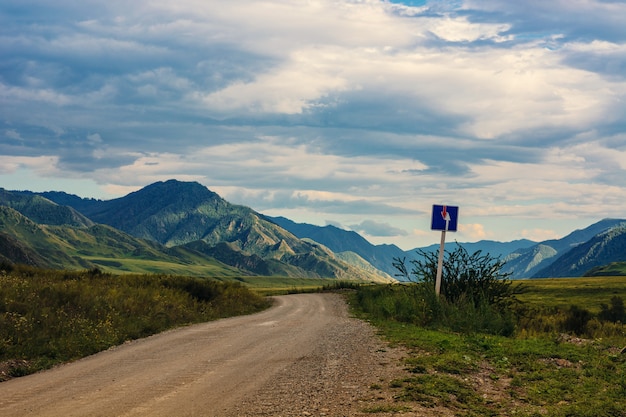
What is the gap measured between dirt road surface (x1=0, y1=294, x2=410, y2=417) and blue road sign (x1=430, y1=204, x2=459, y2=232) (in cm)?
914

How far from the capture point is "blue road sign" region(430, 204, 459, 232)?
1187 inches

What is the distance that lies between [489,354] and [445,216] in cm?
1200

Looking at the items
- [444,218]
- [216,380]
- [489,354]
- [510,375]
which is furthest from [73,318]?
[444,218]

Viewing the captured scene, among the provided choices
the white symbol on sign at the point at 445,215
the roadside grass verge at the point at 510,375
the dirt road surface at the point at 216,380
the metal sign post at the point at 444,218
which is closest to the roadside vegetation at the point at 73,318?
the dirt road surface at the point at 216,380

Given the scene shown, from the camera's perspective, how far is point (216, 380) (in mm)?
14953

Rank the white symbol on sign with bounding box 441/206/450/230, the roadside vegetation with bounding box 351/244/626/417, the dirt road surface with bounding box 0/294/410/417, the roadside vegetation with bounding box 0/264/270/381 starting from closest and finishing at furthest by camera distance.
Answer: the dirt road surface with bounding box 0/294/410/417
the roadside vegetation with bounding box 351/244/626/417
the roadside vegetation with bounding box 0/264/270/381
the white symbol on sign with bounding box 441/206/450/230

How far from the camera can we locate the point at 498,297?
32.9 m

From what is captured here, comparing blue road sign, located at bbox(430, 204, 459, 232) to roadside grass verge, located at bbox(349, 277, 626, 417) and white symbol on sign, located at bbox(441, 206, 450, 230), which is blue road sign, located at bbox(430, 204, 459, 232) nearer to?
white symbol on sign, located at bbox(441, 206, 450, 230)

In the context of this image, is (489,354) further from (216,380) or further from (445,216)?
(445,216)

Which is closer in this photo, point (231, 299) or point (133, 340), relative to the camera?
point (133, 340)

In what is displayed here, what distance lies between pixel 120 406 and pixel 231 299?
37.6 metres

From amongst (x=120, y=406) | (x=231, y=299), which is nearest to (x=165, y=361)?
(x=120, y=406)

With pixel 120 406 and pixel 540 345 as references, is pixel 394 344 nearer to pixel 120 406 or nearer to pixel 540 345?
pixel 540 345

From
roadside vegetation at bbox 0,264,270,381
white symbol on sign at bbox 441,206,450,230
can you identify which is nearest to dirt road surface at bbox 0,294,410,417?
roadside vegetation at bbox 0,264,270,381
